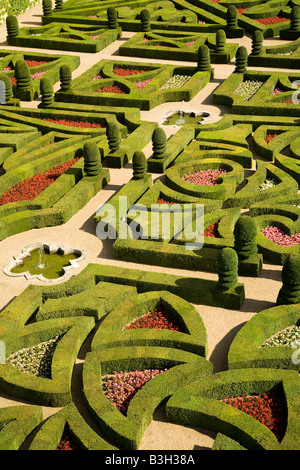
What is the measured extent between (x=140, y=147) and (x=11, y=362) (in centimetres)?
1433

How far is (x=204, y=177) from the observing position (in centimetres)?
2645

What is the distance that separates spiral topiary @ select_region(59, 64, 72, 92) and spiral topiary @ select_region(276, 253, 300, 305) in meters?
19.4

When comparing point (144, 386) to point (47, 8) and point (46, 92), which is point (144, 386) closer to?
point (46, 92)

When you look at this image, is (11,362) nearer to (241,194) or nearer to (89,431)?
(89,431)

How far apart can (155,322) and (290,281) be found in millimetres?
3992

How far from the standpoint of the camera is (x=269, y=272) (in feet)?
69.3

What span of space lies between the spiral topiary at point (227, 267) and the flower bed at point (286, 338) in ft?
6.73

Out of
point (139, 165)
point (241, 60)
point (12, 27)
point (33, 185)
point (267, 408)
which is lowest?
point (267, 408)

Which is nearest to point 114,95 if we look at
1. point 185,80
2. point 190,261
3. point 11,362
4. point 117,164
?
point 185,80

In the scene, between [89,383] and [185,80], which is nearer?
[89,383]

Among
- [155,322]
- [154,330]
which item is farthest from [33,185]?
[154,330]

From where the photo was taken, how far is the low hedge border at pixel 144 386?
15.1 m

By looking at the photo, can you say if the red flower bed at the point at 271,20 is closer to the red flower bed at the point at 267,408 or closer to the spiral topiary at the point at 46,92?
the spiral topiary at the point at 46,92

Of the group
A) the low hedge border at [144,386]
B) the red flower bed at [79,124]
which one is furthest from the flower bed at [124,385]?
the red flower bed at [79,124]
